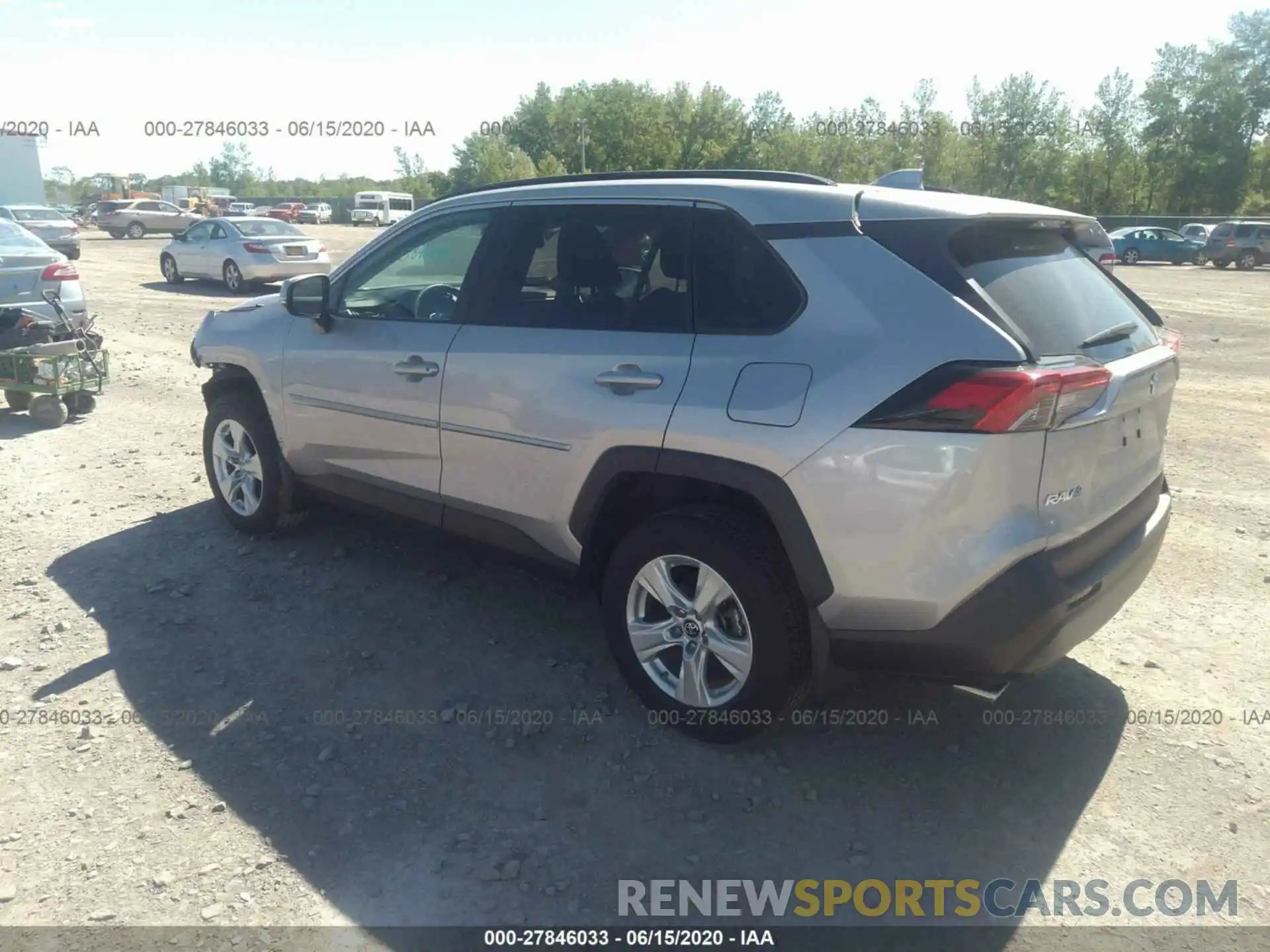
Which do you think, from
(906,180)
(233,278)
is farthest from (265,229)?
(906,180)

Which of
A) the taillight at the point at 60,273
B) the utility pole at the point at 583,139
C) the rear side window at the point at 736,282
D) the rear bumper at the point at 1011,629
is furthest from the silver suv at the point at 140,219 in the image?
the rear bumper at the point at 1011,629

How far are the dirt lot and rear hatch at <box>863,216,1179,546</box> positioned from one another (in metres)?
0.94

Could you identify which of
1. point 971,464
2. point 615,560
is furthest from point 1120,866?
point 615,560

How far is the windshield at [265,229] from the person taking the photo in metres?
18.5

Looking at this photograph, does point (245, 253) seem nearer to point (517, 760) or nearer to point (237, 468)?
point (237, 468)

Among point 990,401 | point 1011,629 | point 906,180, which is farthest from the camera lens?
point 906,180

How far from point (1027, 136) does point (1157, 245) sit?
20316mm

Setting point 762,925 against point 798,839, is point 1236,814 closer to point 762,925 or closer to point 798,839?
point 798,839

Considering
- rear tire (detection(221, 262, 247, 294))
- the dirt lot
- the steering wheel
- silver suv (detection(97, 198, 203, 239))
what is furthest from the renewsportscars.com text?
silver suv (detection(97, 198, 203, 239))

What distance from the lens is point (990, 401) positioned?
2.70 meters

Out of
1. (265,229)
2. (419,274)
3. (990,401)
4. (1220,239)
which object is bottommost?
(1220,239)

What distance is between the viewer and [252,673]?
3.95 meters

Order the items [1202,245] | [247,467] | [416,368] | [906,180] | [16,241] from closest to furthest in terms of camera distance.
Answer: [906,180]
[416,368]
[247,467]
[16,241]
[1202,245]

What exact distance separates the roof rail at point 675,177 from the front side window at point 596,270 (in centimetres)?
18
